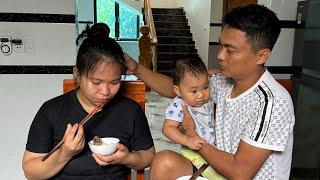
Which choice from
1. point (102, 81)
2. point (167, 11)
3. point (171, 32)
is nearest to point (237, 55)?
point (102, 81)

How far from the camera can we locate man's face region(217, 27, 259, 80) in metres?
1.27

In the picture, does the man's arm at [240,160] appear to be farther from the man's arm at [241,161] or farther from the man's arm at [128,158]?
the man's arm at [128,158]

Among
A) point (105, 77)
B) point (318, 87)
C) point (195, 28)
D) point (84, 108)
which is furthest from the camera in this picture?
point (195, 28)

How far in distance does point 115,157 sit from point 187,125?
1.23ft

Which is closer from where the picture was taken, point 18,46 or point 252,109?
point 252,109

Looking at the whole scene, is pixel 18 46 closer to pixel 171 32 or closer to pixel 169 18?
pixel 171 32

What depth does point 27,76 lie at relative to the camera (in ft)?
7.29

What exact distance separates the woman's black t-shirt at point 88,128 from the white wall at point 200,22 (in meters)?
5.21

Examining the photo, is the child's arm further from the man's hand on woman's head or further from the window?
the window

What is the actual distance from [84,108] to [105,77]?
200 mm

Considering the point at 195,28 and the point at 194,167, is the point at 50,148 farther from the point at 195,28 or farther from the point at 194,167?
the point at 195,28

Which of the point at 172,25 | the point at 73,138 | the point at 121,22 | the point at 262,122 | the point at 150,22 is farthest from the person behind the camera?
the point at 121,22

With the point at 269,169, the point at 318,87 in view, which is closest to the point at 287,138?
the point at 269,169

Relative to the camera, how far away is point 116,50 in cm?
130
